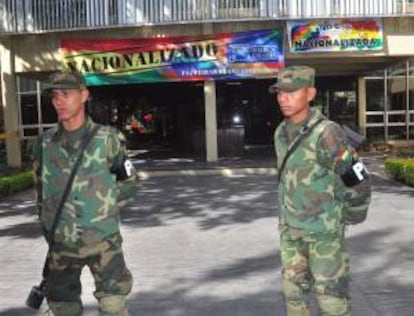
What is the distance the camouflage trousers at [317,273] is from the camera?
4191 millimetres

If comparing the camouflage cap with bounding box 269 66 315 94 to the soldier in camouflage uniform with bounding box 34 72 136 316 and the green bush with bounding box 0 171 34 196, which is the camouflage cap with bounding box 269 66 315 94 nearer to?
the soldier in camouflage uniform with bounding box 34 72 136 316

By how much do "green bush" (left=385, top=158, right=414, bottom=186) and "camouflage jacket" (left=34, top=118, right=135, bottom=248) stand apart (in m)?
10.8

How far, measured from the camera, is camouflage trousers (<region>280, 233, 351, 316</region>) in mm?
4191

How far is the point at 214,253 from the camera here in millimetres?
8336

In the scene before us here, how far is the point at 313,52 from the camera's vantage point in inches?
775

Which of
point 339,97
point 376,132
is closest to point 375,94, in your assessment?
point 376,132

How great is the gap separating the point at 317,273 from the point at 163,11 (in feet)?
52.6

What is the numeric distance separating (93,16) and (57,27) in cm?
114

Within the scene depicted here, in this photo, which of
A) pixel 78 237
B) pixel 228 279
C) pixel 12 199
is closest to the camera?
pixel 78 237

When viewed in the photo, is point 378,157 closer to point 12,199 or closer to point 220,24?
point 220,24

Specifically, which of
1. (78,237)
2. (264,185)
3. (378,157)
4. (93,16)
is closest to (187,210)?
(264,185)

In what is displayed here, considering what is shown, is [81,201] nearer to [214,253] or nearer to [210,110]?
[214,253]

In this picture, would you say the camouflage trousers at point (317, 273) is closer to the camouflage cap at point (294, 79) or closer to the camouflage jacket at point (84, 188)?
the camouflage cap at point (294, 79)

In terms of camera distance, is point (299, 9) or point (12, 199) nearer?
point (12, 199)
